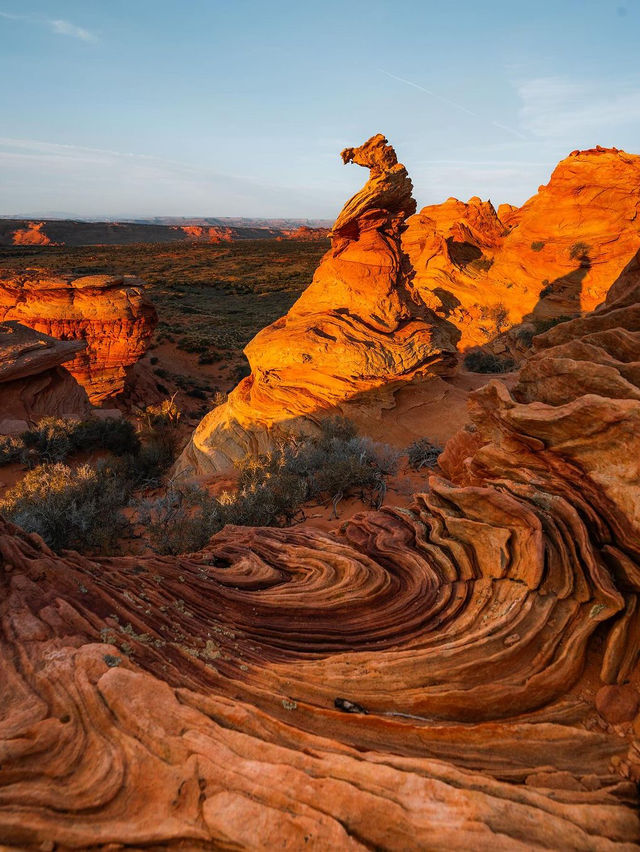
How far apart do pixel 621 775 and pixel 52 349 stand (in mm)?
17428

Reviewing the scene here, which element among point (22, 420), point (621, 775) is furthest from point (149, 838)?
point (22, 420)

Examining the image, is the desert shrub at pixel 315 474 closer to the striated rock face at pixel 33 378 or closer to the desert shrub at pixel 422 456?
the desert shrub at pixel 422 456

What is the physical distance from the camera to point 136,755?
2379 mm

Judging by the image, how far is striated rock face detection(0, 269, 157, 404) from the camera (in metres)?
18.6

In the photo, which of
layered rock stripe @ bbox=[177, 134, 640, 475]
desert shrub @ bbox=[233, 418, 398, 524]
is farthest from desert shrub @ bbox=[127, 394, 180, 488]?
desert shrub @ bbox=[233, 418, 398, 524]

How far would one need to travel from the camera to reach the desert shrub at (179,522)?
6.88 metres

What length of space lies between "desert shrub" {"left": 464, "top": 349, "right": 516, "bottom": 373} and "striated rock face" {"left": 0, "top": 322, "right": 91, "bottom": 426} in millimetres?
15017

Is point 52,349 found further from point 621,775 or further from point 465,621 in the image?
point 621,775

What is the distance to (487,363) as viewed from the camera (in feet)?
64.8

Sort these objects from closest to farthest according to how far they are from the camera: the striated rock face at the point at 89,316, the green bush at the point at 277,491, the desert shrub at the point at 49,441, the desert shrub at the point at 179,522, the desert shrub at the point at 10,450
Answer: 1. the desert shrub at the point at 179,522
2. the green bush at the point at 277,491
3. the desert shrub at the point at 10,450
4. the desert shrub at the point at 49,441
5. the striated rock face at the point at 89,316

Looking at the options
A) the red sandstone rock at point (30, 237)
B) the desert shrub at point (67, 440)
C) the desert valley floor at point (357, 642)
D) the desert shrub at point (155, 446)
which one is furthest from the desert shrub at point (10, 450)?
the red sandstone rock at point (30, 237)

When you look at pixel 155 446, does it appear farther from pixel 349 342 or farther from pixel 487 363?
pixel 487 363

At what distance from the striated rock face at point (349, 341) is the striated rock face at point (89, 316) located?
25.6 feet

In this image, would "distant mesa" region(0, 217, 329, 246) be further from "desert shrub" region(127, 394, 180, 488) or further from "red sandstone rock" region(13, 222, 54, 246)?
"desert shrub" region(127, 394, 180, 488)
